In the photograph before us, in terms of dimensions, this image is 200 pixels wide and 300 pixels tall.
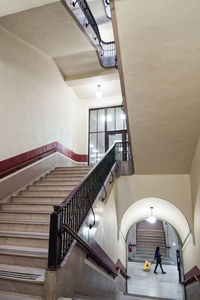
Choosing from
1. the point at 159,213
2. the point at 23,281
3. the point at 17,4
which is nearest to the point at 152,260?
the point at 159,213

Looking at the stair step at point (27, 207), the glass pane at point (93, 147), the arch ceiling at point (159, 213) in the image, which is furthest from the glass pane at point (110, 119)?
the stair step at point (27, 207)

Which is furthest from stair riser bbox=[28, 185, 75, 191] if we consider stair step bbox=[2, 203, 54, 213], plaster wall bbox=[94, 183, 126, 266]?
plaster wall bbox=[94, 183, 126, 266]

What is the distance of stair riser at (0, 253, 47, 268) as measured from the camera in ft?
9.12

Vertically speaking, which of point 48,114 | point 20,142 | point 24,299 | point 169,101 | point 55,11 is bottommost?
point 24,299

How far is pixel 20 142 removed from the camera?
5.28 meters

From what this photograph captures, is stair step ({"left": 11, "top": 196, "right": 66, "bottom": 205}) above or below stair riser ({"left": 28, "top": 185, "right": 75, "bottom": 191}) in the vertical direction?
below

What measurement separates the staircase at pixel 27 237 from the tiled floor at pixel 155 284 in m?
5.79

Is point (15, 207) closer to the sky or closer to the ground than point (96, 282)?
closer to the sky

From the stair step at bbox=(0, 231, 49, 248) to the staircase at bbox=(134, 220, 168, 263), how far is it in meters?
11.6

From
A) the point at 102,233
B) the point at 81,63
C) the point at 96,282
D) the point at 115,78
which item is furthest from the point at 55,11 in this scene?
the point at 96,282

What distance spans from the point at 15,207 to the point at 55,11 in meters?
4.52

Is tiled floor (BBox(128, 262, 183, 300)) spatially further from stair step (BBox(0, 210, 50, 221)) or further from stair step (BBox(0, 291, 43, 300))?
stair step (BBox(0, 291, 43, 300))

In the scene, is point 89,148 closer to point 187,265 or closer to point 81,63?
point 81,63

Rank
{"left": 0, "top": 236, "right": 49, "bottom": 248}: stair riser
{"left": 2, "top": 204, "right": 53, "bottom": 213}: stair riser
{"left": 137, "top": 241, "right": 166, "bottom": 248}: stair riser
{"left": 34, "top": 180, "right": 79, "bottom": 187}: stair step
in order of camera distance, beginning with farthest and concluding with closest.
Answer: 1. {"left": 137, "top": 241, "right": 166, "bottom": 248}: stair riser
2. {"left": 34, "top": 180, "right": 79, "bottom": 187}: stair step
3. {"left": 2, "top": 204, "right": 53, "bottom": 213}: stair riser
4. {"left": 0, "top": 236, "right": 49, "bottom": 248}: stair riser
